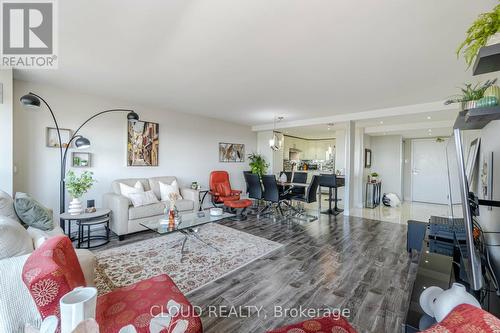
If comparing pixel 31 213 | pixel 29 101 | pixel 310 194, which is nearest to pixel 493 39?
pixel 31 213

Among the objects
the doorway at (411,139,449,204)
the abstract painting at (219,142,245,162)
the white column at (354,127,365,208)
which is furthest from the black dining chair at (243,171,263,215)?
the doorway at (411,139,449,204)

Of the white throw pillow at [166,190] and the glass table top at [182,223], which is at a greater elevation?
the white throw pillow at [166,190]

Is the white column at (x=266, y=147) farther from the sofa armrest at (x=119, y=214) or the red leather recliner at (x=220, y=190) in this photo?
the sofa armrest at (x=119, y=214)

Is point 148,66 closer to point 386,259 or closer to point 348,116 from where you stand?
point 386,259

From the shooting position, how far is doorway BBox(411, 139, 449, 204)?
705 centimetres

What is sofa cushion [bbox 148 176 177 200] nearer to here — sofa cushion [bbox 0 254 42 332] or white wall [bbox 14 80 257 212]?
white wall [bbox 14 80 257 212]

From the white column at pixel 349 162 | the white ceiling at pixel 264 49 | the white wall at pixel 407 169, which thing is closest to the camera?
the white ceiling at pixel 264 49

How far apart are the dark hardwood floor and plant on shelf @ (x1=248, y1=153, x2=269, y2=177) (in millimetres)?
3034

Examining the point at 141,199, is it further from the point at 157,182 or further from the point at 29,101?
the point at 29,101

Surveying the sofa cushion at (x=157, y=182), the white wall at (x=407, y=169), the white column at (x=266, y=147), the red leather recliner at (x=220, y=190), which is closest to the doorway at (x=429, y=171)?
the white wall at (x=407, y=169)

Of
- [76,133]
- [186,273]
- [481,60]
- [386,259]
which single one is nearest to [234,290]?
[186,273]

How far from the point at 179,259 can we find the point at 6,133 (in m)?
2.81

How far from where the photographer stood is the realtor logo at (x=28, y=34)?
185cm

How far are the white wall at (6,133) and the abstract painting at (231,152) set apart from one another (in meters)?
4.29
